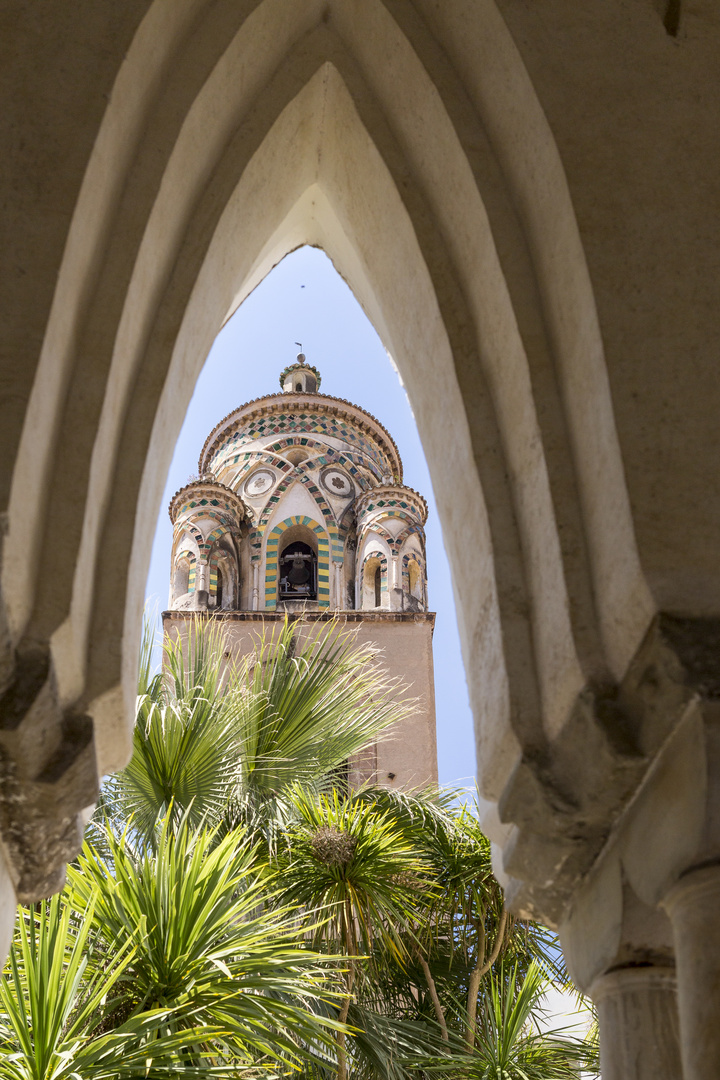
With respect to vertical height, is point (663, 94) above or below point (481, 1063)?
above

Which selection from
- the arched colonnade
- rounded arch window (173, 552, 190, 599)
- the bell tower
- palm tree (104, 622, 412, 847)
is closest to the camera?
the arched colonnade

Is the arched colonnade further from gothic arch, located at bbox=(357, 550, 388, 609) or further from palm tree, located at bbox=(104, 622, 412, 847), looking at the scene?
gothic arch, located at bbox=(357, 550, 388, 609)

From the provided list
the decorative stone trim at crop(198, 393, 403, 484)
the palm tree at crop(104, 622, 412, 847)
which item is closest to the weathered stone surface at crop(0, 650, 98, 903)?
the palm tree at crop(104, 622, 412, 847)

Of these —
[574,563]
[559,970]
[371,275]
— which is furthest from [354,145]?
[559,970]

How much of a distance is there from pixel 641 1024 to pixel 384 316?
2.06m

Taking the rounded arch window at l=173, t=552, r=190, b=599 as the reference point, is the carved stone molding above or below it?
below

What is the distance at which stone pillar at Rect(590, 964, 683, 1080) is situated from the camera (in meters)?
2.22

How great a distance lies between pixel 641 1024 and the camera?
227cm

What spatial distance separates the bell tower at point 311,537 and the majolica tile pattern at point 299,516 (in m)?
0.02

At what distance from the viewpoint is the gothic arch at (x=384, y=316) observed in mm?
2336

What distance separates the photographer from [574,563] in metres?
2.39

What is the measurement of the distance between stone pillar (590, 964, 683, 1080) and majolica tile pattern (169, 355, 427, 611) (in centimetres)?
1554

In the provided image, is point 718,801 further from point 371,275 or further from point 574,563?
point 371,275

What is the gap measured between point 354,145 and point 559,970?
6.03m
